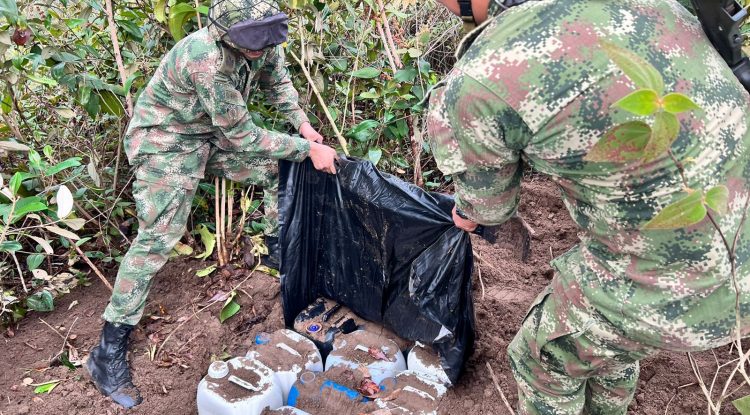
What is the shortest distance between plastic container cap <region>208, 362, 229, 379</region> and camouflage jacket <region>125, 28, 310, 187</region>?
0.80m

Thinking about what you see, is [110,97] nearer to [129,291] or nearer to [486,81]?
[129,291]

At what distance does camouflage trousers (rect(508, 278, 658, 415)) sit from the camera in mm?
1475

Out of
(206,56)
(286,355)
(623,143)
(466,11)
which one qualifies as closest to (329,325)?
(286,355)

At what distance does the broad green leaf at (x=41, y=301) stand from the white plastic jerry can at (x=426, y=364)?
5.63 feet

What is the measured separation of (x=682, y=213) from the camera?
3.10 feet

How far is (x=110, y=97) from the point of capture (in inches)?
111

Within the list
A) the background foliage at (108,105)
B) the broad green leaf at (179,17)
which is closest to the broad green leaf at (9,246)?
the background foliage at (108,105)

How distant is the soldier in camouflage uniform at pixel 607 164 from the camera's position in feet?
3.91

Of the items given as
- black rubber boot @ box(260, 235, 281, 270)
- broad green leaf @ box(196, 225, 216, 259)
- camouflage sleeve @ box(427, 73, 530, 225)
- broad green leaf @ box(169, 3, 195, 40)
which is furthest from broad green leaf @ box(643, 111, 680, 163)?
broad green leaf @ box(196, 225, 216, 259)

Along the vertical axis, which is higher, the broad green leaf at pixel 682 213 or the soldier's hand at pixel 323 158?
the broad green leaf at pixel 682 213

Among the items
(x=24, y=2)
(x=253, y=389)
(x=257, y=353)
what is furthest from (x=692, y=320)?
(x=24, y=2)

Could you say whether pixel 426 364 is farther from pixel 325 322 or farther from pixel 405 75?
pixel 405 75

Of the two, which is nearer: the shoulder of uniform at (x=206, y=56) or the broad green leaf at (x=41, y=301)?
the shoulder of uniform at (x=206, y=56)

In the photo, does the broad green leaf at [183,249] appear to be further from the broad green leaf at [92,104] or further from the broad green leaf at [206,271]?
the broad green leaf at [92,104]
